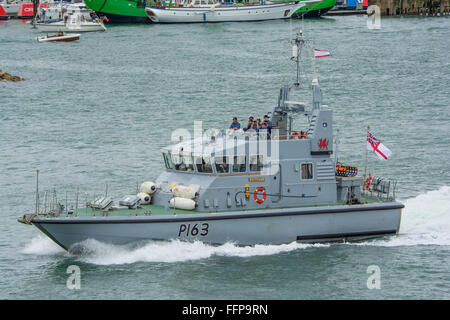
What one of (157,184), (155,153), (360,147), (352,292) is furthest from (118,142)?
(352,292)

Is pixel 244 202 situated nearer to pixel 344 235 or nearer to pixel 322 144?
pixel 322 144

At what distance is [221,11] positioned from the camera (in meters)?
119

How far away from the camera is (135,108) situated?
181 ft

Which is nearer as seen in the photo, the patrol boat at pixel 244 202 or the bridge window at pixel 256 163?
the patrol boat at pixel 244 202

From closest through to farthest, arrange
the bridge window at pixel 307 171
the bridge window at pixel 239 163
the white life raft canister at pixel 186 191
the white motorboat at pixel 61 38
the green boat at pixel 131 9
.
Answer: the white life raft canister at pixel 186 191
the bridge window at pixel 239 163
the bridge window at pixel 307 171
the white motorboat at pixel 61 38
the green boat at pixel 131 9

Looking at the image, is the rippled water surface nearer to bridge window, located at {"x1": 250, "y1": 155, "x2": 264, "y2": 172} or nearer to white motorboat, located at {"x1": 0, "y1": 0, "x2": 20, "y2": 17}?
bridge window, located at {"x1": 250, "y1": 155, "x2": 264, "y2": 172}

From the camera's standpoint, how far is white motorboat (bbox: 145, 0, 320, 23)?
11869 cm

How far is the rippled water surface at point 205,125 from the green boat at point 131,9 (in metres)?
13.6

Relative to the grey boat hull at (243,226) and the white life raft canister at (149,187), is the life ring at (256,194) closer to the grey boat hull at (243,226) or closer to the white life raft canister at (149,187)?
the grey boat hull at (243,226)

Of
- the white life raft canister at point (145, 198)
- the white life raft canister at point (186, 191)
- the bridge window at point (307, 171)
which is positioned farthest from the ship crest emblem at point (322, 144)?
the white life raft canister at point (145, 198)

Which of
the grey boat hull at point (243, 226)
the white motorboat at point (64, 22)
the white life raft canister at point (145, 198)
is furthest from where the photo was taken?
the white motorboat at point (64, 22)

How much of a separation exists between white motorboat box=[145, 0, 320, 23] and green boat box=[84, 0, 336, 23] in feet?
6.38

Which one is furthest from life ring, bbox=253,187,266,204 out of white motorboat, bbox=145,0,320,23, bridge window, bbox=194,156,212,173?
white motorboat, bbox=145,0,320,23

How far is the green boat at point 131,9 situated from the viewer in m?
122
